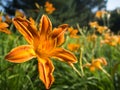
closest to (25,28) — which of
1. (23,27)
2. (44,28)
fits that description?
(23,27)

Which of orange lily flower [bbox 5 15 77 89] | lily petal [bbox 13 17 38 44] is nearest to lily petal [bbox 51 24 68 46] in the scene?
orange lily flower [bbox 5 15 77 89]

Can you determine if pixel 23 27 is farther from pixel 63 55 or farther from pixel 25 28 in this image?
pixel 63 55

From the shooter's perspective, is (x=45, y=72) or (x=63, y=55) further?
(x=63, y=55)

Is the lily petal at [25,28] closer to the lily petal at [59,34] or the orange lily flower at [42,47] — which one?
the orange lily flower at [42,47]

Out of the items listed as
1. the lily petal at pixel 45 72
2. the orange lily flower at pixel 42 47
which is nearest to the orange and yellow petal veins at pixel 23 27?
the orange lily flower at pixel 42 47

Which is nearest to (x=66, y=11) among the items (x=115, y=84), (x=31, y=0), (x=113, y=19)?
(x=31, y=0)

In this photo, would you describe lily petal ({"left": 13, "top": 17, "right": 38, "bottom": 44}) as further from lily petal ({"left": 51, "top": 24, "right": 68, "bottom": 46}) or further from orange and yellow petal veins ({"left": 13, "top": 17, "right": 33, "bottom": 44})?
lily petal ({"left": 51, "top": 24, "right": 68, "bottom": 46})

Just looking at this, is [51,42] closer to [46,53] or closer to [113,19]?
[46,53]
